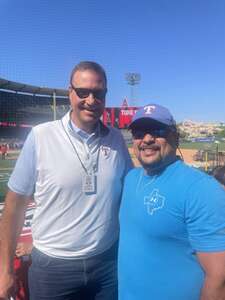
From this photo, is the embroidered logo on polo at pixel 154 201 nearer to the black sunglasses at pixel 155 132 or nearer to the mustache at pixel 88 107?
the black sunglasses at pixel 155 132

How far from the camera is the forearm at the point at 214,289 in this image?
1.81 meters

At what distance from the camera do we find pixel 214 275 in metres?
1.81

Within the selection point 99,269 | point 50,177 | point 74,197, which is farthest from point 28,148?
point 99,269

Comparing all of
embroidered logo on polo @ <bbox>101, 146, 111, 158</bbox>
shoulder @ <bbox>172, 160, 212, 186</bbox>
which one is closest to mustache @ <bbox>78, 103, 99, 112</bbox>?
embroidered logo on polo @ <bbox>101, 146, 111, 158</bbox>

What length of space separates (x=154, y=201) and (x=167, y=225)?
0.44 ft

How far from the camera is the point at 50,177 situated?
7.67 ft

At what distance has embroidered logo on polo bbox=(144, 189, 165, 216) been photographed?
1927mm

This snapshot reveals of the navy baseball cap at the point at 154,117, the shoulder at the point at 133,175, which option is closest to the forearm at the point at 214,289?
the shoulder at the point at 133,175

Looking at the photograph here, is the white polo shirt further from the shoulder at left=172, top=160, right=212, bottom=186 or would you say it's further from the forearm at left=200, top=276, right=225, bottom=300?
the forearm at left=200, top=276, right=225, bottom=300

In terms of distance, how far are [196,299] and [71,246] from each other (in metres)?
0.79

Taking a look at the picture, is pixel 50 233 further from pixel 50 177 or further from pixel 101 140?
pixel 101 140

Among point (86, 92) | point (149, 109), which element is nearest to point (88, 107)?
point (86, 92)

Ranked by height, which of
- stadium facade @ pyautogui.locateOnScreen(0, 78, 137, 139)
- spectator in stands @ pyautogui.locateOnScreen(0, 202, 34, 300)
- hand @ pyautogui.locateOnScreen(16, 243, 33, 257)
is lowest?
spectator in stands @ pyautogui.locateOnScreen(0, 202, 34, 300)

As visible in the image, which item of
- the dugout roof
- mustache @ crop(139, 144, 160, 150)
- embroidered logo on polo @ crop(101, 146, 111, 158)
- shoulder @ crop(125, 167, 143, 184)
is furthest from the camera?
the dugout roof
